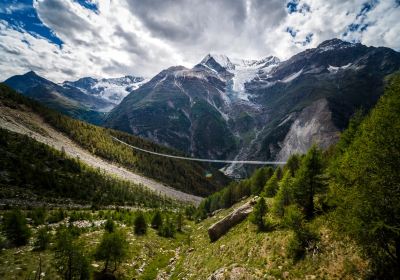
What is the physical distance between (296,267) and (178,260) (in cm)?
2424

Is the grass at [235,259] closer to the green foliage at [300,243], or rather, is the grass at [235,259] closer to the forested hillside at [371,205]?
the forested hillside at [371,205]

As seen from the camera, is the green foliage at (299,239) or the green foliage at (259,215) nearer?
the green foliage at (299,239)

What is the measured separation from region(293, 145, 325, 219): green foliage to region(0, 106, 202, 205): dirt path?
467ft

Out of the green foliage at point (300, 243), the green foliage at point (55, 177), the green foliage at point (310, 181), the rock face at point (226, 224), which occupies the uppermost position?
the green foliage at point (310, 181)

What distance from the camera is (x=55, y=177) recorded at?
3969 inches

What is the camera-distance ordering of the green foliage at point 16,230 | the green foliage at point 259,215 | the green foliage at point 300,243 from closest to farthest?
the green foliage at point 300,243 < the green foliage at point 16,230 < the green foliage at point 259,215

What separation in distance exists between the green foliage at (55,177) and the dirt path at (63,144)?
2565cm

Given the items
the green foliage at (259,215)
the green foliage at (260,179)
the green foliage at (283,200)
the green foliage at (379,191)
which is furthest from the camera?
the green foliage at (260,179)

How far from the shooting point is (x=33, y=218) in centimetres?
4941

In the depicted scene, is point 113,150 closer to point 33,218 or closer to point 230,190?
point 230,190

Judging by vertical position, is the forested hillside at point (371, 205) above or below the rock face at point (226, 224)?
above

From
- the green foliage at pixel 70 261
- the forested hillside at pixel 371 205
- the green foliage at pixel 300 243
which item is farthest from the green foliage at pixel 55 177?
the forested hillside at pixel 371 205

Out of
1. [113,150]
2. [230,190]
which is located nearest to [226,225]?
[230,190]

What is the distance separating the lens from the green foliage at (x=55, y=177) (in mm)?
88625
